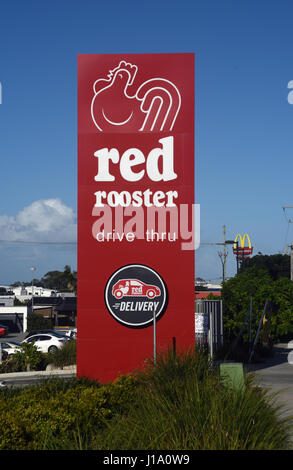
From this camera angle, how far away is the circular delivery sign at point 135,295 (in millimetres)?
17422

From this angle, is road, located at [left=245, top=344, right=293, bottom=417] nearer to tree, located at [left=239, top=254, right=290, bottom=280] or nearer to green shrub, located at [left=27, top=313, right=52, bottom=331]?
green shrub, located at [left=27, top=313, right=52, bottom=331]

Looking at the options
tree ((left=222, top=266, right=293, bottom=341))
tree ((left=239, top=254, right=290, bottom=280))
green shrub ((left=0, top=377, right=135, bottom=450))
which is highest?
tree ((left=239, top=254, right=290, bottom=280))

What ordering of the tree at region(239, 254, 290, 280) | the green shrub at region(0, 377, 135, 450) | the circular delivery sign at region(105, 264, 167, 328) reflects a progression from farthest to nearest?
1. the tree at region(239, 254, 290, 280)
2. the circular delivery sign at region(105, 264, 167, 328)
3. the green shrub at region(0, 377, 135, 450)

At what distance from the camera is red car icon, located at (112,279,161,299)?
1750 centimetres

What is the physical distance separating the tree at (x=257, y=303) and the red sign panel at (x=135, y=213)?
16671mm

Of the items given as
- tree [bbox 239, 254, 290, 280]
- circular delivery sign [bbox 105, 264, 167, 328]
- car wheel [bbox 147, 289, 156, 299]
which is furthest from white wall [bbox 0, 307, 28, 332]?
car wheel [bbox 147, 289, 156, 299]

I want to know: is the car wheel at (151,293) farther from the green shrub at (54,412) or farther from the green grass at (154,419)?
the green grass at (154,419)

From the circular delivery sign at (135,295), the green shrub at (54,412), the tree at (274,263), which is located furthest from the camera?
the tree at (274,263)

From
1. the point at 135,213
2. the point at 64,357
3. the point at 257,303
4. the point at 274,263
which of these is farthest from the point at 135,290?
the point at 274,263

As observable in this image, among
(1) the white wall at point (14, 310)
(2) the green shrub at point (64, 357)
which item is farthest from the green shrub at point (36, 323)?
(2) the green shrub at point (64, 357)

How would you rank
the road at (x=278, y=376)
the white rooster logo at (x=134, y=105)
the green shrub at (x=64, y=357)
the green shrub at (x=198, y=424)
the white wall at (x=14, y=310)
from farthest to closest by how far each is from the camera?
the white wall at (x=14, y=310)
the green shrub at (x=64, y=357)
the white rooster logo at (x=134, y=105)
the road at (x=278, y=376)
the green shrub at (x=198, y=424)

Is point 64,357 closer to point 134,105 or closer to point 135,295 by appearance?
point 135,295
